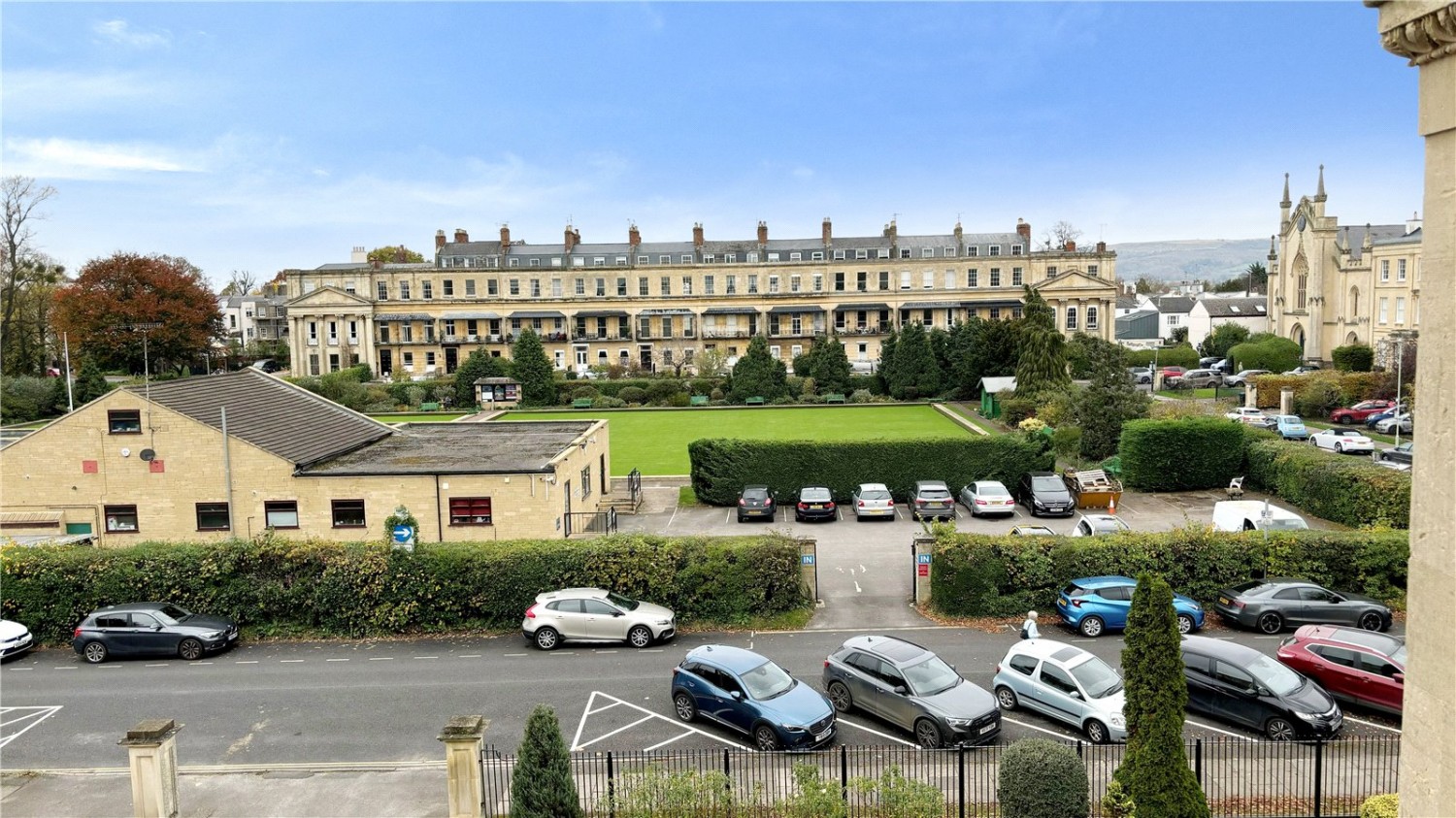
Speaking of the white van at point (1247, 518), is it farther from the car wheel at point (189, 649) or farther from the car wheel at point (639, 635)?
the car wheel at point (189, 649)

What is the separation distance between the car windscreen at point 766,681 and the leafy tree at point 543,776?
4.54 meters

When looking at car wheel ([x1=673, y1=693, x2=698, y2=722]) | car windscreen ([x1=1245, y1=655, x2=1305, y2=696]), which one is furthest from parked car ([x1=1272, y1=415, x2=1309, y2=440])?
car wheel ([x1=673, y1=693, x2=698, y2=722])

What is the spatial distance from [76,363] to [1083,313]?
94353 mm

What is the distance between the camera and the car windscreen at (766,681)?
615 inches

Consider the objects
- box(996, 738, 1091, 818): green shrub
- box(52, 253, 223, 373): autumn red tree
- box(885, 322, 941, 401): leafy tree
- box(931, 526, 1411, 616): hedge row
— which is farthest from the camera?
box(52, 253, 223, 373): autumn red tree

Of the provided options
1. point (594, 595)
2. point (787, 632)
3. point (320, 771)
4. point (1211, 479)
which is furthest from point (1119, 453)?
point (320, 771)

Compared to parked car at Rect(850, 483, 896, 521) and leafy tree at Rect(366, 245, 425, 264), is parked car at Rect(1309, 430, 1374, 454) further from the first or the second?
leafy tree at Rect(366, 245, 425, 264)

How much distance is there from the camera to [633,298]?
99.4 meters

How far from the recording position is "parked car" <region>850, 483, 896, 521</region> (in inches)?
1313

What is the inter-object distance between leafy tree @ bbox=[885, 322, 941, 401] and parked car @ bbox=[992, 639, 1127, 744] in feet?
182

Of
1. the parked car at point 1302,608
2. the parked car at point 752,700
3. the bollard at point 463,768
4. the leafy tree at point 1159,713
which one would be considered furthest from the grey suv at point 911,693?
the parked car at point 1302,608

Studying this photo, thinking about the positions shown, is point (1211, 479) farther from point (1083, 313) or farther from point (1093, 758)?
point (1083, 313)

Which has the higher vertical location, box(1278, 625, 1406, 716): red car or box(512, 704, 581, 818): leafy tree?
Answer: box(512, 704, 581, 818): leafy tree

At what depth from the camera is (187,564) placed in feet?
71.8
